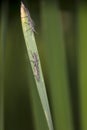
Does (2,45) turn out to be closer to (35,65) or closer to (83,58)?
(35,65)

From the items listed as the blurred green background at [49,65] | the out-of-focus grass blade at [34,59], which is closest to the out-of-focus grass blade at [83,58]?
the blurred green background at [49,65]

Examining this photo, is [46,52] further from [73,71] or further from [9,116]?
[9,116]

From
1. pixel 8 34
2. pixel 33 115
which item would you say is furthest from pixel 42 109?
pixel 8 34

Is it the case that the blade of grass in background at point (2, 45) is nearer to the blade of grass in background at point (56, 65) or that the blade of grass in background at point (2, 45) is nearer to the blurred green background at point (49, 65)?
the blurred green background at point (49, 65)

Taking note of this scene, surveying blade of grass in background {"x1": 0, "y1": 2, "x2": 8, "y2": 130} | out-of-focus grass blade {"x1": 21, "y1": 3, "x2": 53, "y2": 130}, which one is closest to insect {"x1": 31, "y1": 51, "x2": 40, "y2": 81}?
out-of-focus grass blade {"x1": 21, "y1": 3, "x2": 53, "y2": 130}

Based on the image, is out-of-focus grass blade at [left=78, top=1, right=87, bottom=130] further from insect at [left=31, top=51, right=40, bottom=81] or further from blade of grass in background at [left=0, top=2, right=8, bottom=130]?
blade of grass in background at [left=0, top=2, right=8, bottom=130]

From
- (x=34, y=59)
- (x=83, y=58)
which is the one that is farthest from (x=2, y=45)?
(x=83, y=58)

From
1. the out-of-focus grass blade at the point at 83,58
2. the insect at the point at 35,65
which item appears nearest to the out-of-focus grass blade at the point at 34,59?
the insect at the point at 35,65
